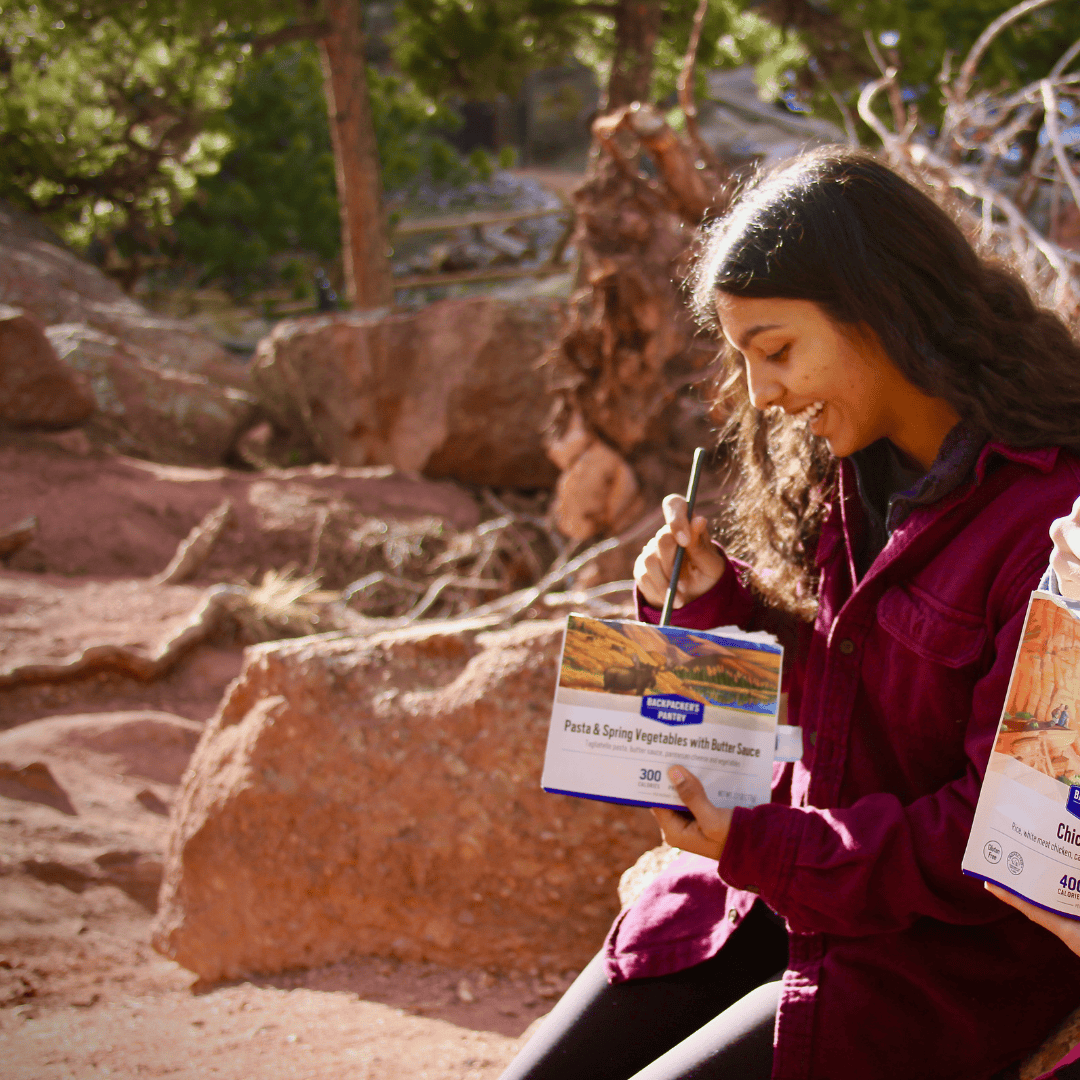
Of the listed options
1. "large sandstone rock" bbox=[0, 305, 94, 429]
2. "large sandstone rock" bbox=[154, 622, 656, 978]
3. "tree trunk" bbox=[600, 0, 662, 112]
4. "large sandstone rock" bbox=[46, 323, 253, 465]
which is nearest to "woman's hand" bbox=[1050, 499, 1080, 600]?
"large sandstone rock" bbox=[154, 622, 656, 978]

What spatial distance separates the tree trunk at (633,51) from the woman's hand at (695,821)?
24.5 feet

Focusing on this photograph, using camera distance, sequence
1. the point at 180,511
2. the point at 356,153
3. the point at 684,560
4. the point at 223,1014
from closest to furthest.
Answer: the point at 684,560 < the point at 223,1014 < the point at 180,511 < the point at 356,153

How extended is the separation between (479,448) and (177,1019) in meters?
5.75

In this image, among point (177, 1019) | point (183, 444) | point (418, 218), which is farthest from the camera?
point (418, 218)

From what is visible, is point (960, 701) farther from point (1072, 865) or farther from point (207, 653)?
point (207, 653)

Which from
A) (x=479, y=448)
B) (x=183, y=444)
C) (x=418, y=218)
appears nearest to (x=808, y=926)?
(x=479, y=448)

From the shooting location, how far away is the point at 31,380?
7.33 metres

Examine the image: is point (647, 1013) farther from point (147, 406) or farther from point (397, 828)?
point (147, 406)

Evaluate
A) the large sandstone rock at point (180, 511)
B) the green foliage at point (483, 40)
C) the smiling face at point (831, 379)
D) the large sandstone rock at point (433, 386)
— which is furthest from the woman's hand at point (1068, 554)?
the green foliage at point (483, 40)

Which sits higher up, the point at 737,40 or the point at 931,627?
the point at 737,40

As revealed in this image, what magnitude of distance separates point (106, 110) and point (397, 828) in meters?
10.2

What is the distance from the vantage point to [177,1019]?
2.27 meters

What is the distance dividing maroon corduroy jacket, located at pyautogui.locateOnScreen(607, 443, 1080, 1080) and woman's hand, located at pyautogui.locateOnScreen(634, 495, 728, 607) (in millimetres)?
277

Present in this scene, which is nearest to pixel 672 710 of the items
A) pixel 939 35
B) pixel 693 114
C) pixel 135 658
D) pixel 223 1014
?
pixel 223 1014
